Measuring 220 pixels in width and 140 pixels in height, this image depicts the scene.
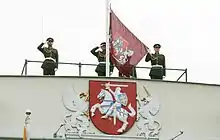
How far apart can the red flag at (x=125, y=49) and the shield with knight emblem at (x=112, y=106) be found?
80 centimetres

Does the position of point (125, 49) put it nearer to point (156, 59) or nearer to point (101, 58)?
point (101, 58)

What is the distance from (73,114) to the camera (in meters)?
21.9

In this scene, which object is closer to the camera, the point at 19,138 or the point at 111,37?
the point at 19,138

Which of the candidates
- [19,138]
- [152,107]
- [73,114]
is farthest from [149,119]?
[19,138]

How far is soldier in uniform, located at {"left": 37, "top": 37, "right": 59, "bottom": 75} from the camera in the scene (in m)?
22.8

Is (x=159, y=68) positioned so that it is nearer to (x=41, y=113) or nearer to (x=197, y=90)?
(x=197, y=90)

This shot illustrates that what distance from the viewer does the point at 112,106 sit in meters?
22.0

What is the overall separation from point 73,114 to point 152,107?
2.07 meters

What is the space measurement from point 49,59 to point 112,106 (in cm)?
224

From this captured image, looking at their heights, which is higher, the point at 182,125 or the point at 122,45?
the point at 122,45

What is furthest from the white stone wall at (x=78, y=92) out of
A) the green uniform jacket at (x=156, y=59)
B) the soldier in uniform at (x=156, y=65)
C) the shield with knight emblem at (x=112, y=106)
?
the green uniform jacket at (x=156, y=59)

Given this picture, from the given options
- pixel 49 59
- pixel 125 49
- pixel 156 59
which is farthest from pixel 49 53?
pixel 156 59

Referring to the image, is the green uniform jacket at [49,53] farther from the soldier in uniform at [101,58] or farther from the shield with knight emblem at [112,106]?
the shield with knight emblem at [112,106]

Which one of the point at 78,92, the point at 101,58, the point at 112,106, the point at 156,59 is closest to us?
the point at 112,106
